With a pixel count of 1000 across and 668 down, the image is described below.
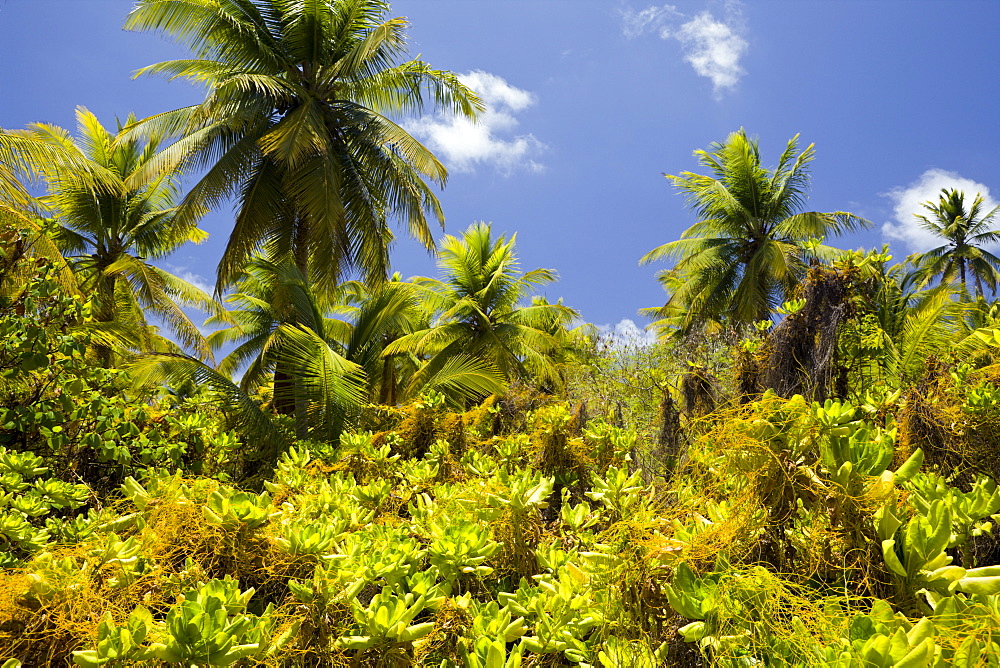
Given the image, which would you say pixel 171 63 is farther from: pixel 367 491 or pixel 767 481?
pixel 767 481

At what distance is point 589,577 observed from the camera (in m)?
1.98

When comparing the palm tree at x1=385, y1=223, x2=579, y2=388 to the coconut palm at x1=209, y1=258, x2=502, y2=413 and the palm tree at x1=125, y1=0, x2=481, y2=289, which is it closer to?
the coconut palm at x1=209, y1=258, x2=502, y2=413

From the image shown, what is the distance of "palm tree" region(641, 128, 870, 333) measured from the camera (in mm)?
14914

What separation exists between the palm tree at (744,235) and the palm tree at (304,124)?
8.37 metres

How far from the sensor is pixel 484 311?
48.2 ft

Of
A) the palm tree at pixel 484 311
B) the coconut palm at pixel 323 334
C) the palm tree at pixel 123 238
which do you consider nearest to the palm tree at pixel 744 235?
the palm tree at pixel 484 311

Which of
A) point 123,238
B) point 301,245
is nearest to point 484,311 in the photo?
point 301,245

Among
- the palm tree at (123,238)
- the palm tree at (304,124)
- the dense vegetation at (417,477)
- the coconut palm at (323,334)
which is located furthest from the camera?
the palm tree at (123,238)

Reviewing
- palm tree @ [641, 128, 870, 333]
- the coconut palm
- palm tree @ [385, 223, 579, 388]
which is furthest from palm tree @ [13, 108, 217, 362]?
palm tree @ [641, 128, 870, 333]

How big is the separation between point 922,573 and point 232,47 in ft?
39.8

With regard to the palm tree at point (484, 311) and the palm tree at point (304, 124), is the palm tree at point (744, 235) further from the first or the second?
the palm tree at point (304, 124)

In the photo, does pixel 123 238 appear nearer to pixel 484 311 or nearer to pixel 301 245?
pixel 301 245

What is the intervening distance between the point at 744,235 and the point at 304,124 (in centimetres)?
1235

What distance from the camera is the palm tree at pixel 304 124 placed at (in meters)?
9.55
